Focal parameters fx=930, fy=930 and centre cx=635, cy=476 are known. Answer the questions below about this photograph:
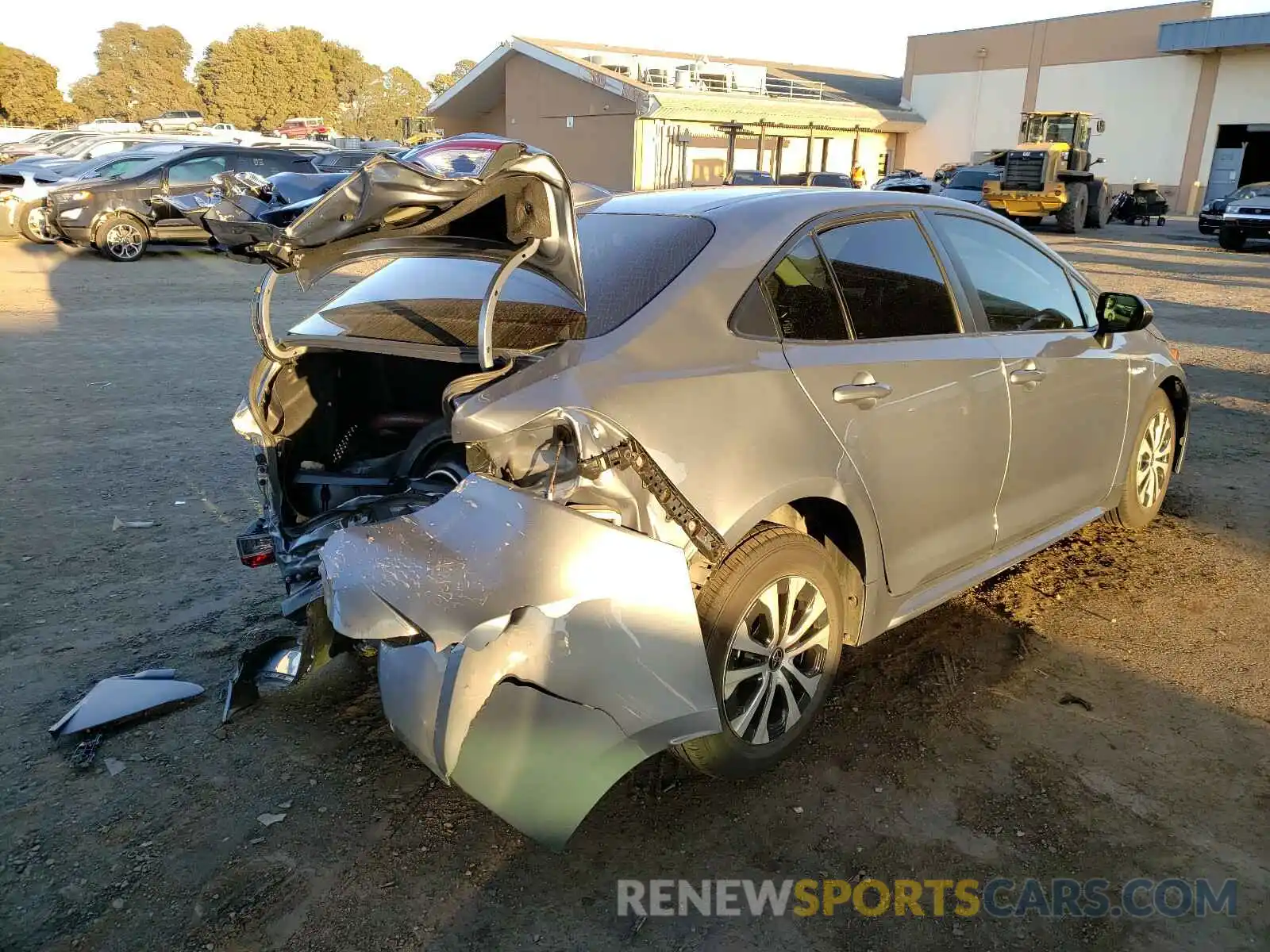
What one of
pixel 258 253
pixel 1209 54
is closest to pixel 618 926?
pixel 258 253

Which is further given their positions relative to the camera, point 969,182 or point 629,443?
point 969,182

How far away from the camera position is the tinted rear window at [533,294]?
2.75m

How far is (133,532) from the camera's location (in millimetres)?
4781

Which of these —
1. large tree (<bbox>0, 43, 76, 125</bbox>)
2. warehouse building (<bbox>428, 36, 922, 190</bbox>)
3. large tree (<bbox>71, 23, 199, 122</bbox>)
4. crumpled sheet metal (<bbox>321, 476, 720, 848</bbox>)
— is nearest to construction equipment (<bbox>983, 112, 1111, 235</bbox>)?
warehouse building (<bbox>428, 36, 922, 190</bbox>)

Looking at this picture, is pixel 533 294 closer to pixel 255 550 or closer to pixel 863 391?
pixel 863 391

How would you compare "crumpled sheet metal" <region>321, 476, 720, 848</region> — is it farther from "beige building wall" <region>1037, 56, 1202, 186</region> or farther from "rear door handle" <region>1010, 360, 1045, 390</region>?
"beige building wall" <region>1037, 56, 1202, 186</region>

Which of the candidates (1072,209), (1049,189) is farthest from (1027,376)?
(1072,209)

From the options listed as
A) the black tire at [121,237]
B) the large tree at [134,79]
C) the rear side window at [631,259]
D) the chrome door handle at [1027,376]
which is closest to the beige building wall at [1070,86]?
the black tire at [121,237]

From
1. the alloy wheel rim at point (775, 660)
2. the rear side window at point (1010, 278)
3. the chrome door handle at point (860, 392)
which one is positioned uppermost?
the rear side window at point (1010, 278)

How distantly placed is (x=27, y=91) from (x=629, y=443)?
2937 inches

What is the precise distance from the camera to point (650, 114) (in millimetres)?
31875

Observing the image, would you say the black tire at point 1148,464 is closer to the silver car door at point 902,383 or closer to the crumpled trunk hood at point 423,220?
the silver car door at point 902,383

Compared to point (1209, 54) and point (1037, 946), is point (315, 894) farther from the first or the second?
point (1209, 54)

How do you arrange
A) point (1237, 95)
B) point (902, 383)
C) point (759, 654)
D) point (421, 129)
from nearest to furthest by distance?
point (759, 654)
point (902, 383)
point (1237, 95)
point (421, 129)
